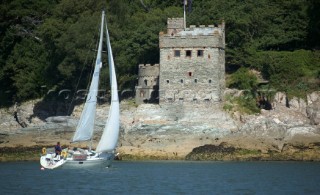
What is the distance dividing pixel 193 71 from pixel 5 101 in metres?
18.8

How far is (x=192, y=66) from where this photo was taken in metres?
66.8

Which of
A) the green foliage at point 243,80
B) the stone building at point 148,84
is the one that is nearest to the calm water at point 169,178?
the stone building at point 148,84

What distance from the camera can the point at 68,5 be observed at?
3004 inches

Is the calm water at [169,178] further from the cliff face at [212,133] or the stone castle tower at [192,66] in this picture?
the stone castle tower at [192,66]

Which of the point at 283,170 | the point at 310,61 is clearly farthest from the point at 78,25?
the point at 283,170

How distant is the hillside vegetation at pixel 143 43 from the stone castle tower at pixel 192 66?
264 centimetres

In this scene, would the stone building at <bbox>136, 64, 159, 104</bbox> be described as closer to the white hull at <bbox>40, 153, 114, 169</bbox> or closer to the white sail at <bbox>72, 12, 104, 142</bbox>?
the white sail at <bbox>72, 12, 104, 142</bbox>

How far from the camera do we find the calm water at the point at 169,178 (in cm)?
4931

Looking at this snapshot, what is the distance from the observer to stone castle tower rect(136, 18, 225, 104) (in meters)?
66.5

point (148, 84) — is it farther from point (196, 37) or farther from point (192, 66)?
point (196, 37)

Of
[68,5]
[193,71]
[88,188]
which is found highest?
[68,5]

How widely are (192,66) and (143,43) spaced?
21.0 ft

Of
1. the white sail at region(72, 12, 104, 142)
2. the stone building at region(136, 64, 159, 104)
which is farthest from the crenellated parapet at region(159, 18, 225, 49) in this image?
the white sail at region(72, 12, 104, 142)

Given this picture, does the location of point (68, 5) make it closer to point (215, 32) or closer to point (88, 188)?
point (215, 32)
